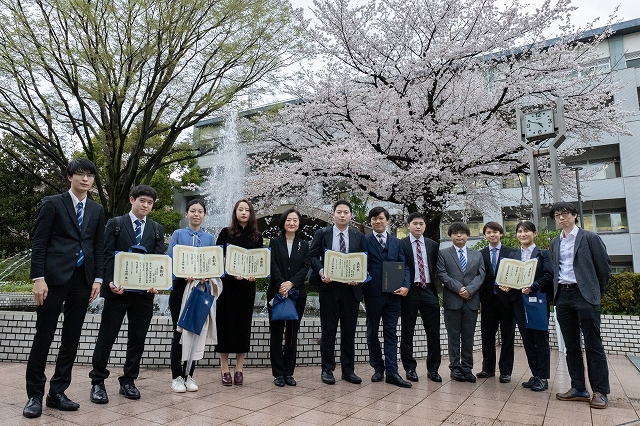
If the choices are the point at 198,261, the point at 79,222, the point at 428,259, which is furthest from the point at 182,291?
the point at 428,259

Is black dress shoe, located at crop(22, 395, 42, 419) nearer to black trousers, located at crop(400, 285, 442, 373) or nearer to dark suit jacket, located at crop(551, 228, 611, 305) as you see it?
black trousers, located at crop(400, 285, 442, 373)

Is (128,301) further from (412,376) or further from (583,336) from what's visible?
(583,336)

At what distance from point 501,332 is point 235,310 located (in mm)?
2955

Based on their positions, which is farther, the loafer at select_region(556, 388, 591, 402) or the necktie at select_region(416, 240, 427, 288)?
the necktie at select_region(416, 240, 427, 288)

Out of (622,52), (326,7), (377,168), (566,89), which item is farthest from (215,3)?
(622,52)

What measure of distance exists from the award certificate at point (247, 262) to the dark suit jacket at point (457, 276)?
1.94 metres

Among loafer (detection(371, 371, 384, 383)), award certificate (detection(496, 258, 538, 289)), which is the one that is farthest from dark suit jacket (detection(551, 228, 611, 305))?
loafer (detection(371, 371, 384, 383))

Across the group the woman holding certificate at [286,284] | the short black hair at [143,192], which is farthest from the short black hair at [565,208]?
the short black hair at [143,192]

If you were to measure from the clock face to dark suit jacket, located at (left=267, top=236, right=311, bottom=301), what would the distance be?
426cm

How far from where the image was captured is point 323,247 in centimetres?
429

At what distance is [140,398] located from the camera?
3277mm

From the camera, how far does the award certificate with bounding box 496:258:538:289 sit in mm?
4191

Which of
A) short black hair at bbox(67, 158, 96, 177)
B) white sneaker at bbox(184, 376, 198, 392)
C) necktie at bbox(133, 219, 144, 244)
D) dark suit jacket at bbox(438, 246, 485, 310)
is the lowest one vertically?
white sneaker at bbox(184, 376, 198, 392)

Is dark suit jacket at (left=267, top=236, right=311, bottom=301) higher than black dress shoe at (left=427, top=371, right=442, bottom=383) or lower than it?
higher
